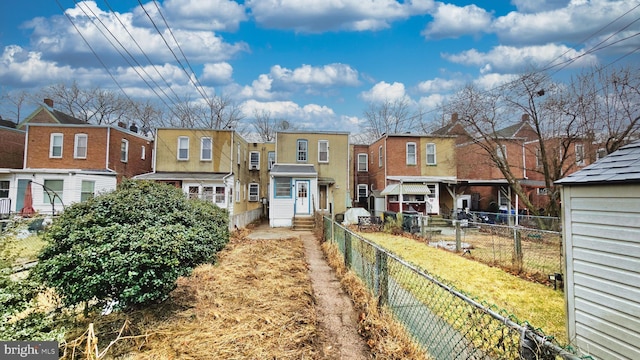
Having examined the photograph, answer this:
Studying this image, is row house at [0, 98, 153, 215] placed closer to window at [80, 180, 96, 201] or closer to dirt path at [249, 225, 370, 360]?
window at [80, 180, 96, 201]

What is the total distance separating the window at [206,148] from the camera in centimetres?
1948

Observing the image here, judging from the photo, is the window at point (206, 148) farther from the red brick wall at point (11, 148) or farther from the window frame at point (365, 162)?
the red brick wall at point (11, 148)

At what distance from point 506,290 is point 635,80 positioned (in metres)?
13.3

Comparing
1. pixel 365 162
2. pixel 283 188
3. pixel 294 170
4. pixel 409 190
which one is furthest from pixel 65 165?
pixel 409 190

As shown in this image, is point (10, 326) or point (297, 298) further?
point (297, 298)

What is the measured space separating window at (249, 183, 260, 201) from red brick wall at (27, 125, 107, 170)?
33.9 feet

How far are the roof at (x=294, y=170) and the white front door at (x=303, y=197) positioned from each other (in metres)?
0.59

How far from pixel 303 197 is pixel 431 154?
9796 millimetres

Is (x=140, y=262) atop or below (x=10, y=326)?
atop

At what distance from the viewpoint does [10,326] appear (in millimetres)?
2762

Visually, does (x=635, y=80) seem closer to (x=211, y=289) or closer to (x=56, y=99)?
(x=211, y=289)

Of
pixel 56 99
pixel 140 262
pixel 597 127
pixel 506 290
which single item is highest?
pixel 56 99

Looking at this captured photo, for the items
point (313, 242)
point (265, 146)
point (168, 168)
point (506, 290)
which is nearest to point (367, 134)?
point (265, 146)

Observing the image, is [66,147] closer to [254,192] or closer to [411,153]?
[254,192]
